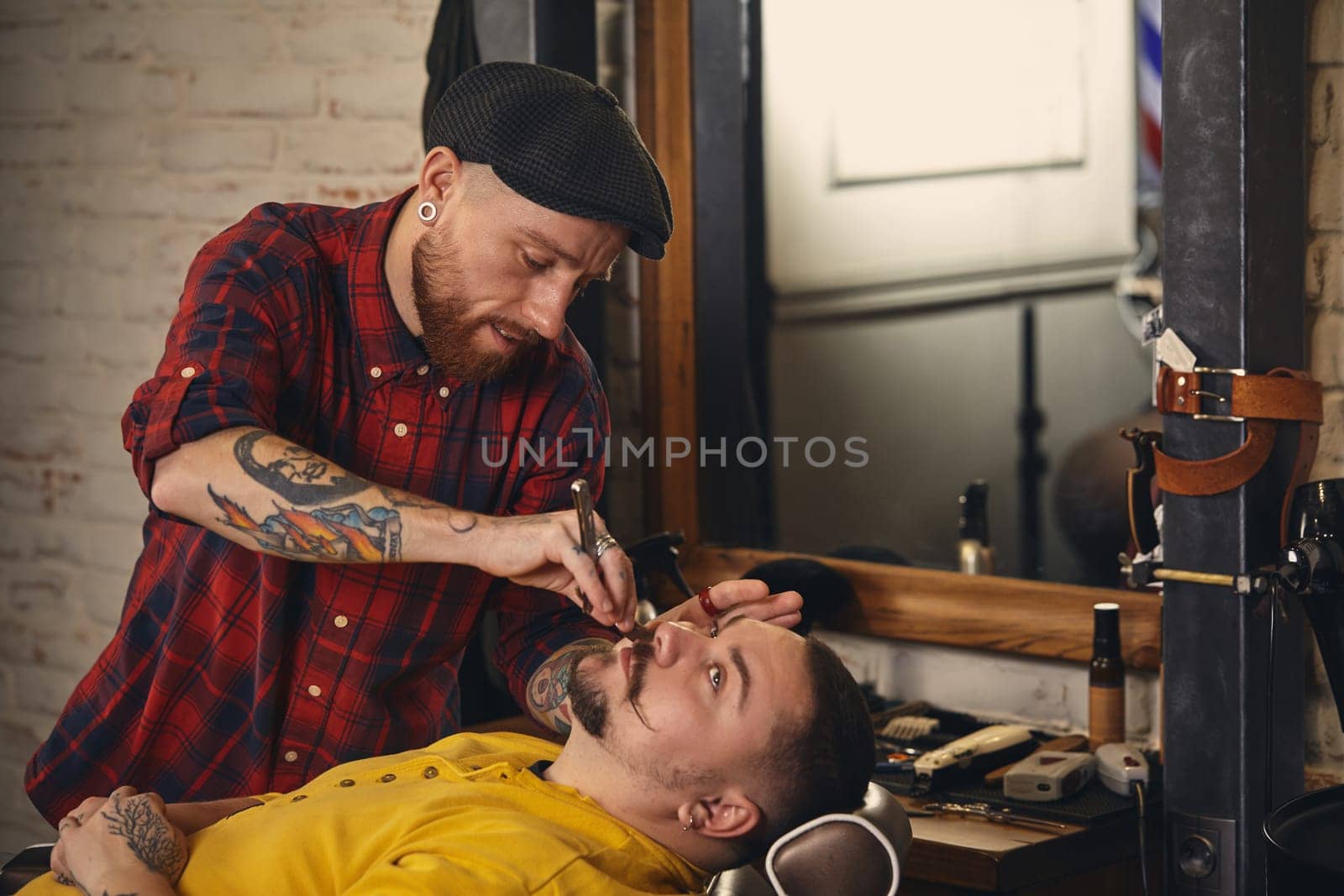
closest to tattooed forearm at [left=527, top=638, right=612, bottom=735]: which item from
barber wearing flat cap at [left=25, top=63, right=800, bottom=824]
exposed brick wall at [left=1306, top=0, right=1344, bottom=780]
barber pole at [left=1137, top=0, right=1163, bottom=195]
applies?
barber wearing flat cap at [left=25, top=63, right=800, bottom=824]

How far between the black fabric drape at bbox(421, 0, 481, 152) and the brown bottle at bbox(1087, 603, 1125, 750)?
1280mm

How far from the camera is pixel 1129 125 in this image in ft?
9.58

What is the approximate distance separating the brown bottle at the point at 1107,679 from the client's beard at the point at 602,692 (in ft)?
2.41

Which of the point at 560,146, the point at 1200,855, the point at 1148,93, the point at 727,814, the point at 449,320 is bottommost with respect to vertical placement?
the point at 1200,855

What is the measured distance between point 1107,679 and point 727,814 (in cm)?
71

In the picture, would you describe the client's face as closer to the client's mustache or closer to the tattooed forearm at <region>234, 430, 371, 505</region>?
the client's mustache

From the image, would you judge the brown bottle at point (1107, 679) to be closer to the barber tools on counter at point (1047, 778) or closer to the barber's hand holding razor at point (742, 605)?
the barber tools on counter at point (1047, 778)

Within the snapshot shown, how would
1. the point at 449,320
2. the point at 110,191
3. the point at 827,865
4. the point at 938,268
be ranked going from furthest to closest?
the point at 110,191, the point at 938,268, the point at 449,320, the point at 827,865

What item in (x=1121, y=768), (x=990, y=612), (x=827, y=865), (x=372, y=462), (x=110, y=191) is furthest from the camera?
(x=110, y=191)

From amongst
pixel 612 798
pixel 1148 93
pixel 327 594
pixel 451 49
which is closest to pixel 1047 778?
pixel 612 798

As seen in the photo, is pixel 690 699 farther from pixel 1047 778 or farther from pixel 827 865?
pixel 1047 778

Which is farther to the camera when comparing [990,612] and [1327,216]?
[990,612]

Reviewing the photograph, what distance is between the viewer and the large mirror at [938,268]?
242 cm

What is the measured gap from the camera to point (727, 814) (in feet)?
4.80
